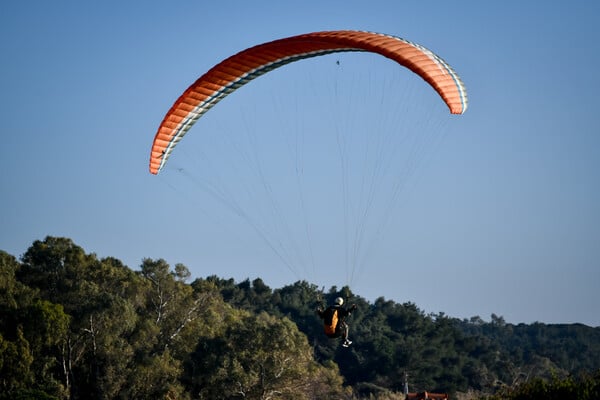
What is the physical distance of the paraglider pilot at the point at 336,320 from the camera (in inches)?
926

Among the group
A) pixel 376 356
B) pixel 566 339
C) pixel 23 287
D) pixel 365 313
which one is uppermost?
pixel 566 339

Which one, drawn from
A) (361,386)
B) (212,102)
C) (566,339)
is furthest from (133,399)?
(566,339)

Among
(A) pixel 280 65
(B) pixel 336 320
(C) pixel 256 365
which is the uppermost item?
(A) pixel 280 65

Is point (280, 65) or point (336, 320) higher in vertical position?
point (280, 65)

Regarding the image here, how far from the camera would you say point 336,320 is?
23.8 metres

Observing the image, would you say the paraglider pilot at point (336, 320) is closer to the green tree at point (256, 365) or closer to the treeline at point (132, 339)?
the treeline at point (132, 339)

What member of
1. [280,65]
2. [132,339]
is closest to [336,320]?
[280,65]

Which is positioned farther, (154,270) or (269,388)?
(154,270)

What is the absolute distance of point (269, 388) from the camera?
48000 millimetres

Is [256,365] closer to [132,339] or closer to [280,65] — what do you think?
[132,339]

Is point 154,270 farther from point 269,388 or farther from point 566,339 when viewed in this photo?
point 566,339

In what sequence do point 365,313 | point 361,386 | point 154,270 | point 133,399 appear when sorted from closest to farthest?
point 133,399
point 154,270
point 361,386
point 365,313

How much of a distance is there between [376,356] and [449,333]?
1228 cm

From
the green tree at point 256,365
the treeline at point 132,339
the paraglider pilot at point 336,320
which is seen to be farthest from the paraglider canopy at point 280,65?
the green tree at point 256,365
